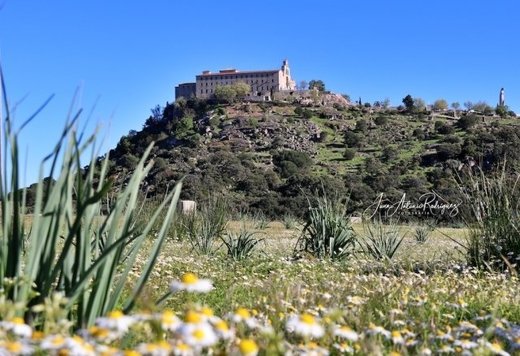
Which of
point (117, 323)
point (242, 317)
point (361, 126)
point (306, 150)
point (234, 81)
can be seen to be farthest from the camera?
point (234, 81)

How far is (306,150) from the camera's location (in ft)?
182

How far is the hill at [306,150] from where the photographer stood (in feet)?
117

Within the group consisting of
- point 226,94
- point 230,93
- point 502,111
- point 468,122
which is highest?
point 230,93

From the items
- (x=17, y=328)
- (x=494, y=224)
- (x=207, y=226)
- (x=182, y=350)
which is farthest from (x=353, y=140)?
(x=182, y=350)

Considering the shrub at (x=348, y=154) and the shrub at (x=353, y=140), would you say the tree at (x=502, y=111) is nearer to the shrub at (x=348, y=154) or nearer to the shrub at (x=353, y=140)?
the shrub at (x=353, y=140)

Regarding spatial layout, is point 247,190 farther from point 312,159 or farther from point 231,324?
point 231,324

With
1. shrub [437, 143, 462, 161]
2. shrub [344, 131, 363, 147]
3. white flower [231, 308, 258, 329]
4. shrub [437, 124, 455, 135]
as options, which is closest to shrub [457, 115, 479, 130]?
shrub [437, 124, 455, 135]

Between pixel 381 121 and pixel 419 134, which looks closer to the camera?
pixel 419 134

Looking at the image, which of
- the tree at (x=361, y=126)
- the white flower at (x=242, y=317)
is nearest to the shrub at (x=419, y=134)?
the tree at (x=361, y=126)

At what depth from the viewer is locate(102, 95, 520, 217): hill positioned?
35562mm

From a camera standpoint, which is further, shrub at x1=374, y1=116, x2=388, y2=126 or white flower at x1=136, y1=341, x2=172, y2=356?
shrub at x1=374, y1=116, x2=388, y2=126

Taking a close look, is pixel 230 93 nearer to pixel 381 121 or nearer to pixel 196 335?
pixel 381 121

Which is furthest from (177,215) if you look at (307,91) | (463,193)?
(307,91)

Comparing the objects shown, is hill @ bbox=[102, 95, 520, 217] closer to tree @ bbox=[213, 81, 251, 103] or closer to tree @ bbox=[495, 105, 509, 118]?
tree @ bbox=[213, 81, 251, 103]
